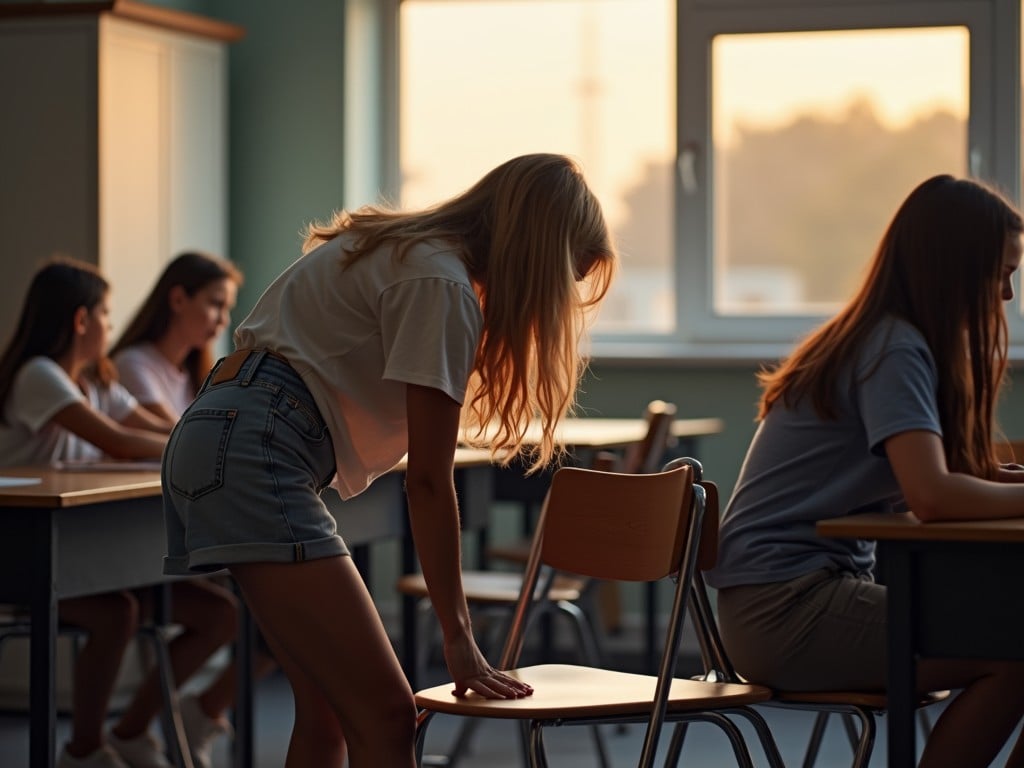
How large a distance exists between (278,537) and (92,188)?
9.46 feet

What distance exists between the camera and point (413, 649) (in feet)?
11.2

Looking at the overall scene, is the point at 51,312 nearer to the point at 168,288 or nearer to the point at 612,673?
the point at 168,288

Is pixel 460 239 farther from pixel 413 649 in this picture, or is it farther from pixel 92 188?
pixel 92 188

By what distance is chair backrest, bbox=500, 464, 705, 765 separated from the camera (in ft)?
6.68

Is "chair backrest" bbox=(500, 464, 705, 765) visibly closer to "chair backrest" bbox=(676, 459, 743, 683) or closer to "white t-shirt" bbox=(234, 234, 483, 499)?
"chair backrest" bbox=(676, 459, 743, 683)

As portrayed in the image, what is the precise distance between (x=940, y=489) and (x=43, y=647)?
4.33 ft

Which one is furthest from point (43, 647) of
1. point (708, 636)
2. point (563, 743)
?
point (563, 743)

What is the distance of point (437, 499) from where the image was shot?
1.79 meters

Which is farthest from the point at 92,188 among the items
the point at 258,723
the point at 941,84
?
the point at 941,84

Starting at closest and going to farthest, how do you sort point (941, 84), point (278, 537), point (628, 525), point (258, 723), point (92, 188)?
point (278, 537), point (628, 525), point (258, 723), point (92, 188), point (941, 84)

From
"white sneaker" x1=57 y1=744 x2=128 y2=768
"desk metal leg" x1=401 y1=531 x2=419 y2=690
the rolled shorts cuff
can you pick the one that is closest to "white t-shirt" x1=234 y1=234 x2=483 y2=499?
the rolled shorts cuff

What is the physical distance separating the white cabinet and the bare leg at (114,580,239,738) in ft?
4.00

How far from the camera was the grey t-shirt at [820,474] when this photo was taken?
6.97ft

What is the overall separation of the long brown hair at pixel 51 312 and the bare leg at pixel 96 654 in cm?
51
